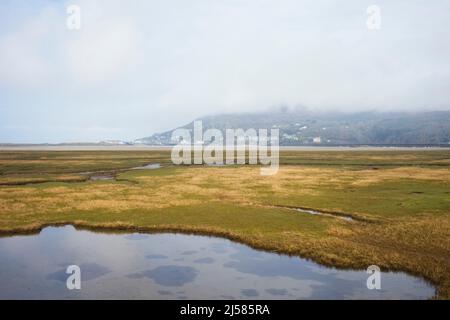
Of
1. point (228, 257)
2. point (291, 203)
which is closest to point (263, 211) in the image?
point (291, 203)

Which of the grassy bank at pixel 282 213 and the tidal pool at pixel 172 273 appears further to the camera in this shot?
the grassy bank at pixel 282 213

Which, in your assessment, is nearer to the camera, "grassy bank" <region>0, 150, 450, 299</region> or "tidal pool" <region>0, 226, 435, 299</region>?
"tidal pool" <region>0, 226, 435, 299</region>

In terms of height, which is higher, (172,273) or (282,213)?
(282,213)

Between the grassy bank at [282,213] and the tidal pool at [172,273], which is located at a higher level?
the grassy bank at [282,213]

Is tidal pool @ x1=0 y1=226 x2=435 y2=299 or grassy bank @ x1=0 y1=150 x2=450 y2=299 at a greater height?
grassy bank @ x1=0 y1=150 x2=450 y2=299

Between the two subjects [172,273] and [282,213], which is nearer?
[172,273]
